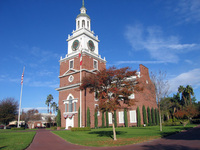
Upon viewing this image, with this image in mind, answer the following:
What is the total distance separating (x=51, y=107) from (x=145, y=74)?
60507mm

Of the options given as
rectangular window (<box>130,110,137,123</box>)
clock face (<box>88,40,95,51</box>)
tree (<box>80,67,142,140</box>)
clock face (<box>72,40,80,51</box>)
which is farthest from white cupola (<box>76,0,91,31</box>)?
tree (<box>80,67,142,140</box>)

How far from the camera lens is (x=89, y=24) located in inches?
1780

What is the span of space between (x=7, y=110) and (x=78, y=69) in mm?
21918

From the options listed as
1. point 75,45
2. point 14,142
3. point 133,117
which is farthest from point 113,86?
point 75,45

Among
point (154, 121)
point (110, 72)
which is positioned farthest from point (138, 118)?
point (110, 72)

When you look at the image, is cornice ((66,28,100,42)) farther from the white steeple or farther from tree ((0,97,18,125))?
tree ((0,97,18,125))

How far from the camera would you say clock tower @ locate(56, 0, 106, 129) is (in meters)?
36.2

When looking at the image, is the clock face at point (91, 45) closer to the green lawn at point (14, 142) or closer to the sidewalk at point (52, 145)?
the green lawn at point (14, 142)

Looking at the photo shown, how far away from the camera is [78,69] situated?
38.8m

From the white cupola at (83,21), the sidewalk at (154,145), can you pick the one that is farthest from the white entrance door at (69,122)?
the white cupola at (83,21)

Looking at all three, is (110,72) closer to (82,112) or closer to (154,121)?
(82,112)

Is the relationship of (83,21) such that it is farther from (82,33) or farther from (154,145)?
(154,145)

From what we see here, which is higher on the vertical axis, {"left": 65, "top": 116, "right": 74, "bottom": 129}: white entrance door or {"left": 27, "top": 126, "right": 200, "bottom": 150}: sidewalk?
{"left": 27, "top": 126, "right": 200, "bottom": 150}: sidewalk

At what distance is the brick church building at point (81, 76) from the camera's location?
36.2 metres
